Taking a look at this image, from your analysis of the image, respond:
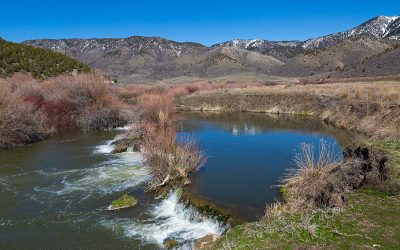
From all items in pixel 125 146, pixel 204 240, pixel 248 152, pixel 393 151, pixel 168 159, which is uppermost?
pixel 393 151

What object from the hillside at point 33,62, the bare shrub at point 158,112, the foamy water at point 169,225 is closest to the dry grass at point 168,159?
the foamy water at point 169,225

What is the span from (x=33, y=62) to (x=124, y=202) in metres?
52.0

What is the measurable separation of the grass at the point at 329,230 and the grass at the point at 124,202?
7662 millimetres

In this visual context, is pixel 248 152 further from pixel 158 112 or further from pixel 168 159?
pixel 168 159

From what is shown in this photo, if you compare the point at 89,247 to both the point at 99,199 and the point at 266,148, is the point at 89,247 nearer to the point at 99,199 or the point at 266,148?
the point at 99,199

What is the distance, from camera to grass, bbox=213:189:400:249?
10.4 meters

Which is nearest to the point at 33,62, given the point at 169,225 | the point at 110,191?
the point at 110,191

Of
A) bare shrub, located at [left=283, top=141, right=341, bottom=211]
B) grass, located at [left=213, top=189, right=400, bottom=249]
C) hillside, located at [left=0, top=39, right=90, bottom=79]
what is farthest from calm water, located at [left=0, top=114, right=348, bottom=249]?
hillside, located at [left=0, top=39, right=90, bottom=79]

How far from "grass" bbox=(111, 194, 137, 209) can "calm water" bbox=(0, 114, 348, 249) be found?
39cm

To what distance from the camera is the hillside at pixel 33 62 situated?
196 feet

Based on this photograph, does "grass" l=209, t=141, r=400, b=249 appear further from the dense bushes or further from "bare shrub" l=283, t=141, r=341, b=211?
the dense bushes

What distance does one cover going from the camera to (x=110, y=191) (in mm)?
20938

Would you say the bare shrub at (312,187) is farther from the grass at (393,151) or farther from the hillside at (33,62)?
the hillside at (33,62)

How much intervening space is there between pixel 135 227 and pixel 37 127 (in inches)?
924
